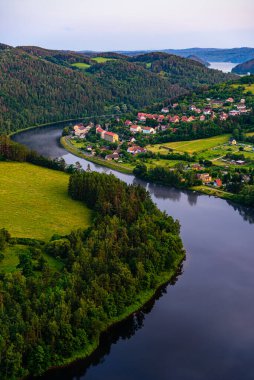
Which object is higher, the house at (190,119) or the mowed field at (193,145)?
the house at (190,119)

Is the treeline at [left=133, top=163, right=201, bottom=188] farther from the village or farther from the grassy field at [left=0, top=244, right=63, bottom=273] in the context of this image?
the grassy field at [left=0, top=244, right=63, bottom=273]

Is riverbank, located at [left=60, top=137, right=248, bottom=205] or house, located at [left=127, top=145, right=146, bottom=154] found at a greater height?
house, located at [left=127, top=145, right=146, bottom=154]

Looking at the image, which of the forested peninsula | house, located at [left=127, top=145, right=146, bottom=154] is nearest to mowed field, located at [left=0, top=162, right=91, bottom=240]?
the forested peninsula

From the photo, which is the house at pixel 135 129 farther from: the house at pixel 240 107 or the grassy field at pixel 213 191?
the grassy field at pixel 213 191

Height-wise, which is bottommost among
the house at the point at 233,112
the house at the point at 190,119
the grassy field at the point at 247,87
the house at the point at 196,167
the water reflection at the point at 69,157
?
the water reflection at the point at 69,157

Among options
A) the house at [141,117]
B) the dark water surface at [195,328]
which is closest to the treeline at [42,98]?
the house at [141,117]

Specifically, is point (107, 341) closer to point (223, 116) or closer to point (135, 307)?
point (135, 307)
